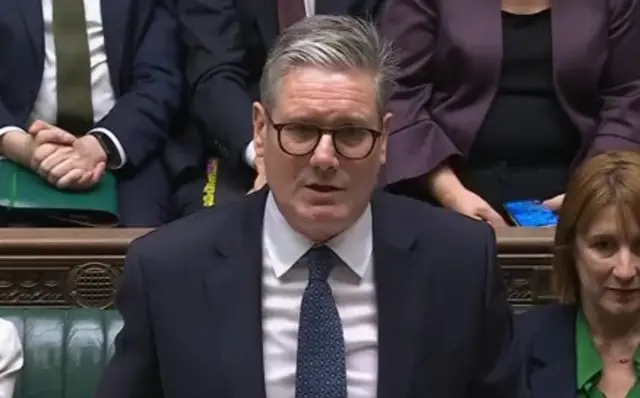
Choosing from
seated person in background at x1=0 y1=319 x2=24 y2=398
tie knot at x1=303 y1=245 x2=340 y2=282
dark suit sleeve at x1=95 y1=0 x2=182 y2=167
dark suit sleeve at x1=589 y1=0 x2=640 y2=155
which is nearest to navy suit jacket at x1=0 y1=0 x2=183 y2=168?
dark suit sleeve at x1=95 y1=0 x2=182 y2=167

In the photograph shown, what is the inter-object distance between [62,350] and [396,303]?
29.9 inches

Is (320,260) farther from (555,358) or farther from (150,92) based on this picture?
(150,92)

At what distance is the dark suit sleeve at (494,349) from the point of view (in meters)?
1.54

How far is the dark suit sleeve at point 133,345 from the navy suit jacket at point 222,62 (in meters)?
0.91

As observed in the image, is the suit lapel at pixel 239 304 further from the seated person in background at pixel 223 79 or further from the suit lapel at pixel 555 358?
the seated person in background at pixel 223 79

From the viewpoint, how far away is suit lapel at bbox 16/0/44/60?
2414mm

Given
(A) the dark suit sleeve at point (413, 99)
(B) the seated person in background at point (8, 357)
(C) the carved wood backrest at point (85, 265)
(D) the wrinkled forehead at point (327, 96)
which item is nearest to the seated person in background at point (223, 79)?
(A) the dark suit sleeve at point (413, 99)

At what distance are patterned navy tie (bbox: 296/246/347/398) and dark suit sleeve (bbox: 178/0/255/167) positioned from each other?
2.88 ft

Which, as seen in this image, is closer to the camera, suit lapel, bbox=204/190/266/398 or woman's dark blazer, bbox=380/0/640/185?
suit lapel, bbox=204/190/266/398

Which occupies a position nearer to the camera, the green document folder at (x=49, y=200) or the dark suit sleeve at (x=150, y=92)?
the green document folder at (x=49, y=200)

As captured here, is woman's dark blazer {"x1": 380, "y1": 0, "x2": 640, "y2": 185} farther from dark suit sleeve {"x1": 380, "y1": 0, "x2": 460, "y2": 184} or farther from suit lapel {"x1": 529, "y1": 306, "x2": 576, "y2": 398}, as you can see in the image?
suit lapel {"x1": 529, "y1": 306, "x2": 576, "y2": 398}

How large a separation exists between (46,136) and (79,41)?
0.25 meters

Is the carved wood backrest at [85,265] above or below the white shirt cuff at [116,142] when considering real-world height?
below

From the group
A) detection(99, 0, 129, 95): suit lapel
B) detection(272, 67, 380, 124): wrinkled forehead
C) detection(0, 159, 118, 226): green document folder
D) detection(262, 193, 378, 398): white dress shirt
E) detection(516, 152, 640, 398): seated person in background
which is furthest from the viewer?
detection(99, 0, 129, 95): suit lapel
